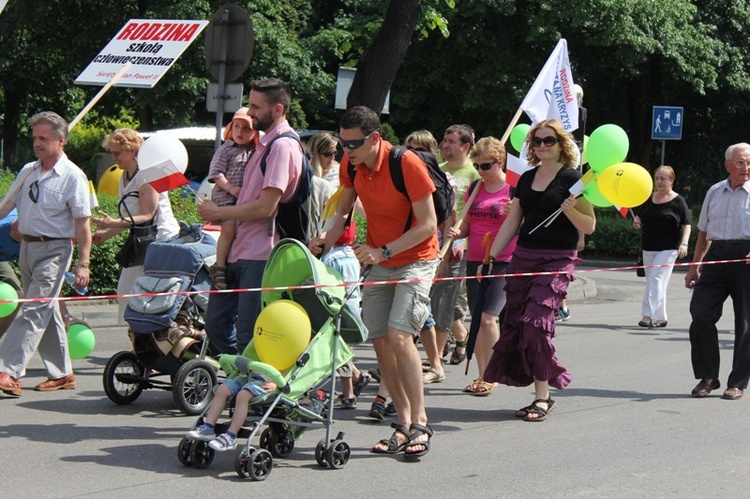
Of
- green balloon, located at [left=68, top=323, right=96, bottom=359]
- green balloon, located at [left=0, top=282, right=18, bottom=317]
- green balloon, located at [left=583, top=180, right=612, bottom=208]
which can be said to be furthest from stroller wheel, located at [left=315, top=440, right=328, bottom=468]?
green balloon, located at [left=583, top=180, right=612, bottom=208]

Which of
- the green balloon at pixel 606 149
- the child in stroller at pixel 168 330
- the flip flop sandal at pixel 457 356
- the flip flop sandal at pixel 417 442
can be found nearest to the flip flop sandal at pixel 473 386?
the flip flop sandal at pixel 457 356

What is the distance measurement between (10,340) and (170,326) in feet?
3.98

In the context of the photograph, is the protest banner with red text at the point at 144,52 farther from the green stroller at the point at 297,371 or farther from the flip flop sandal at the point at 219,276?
the green stroller at the point at 297,371

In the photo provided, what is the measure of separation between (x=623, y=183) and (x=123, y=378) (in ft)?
11.9

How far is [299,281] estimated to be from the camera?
246 inches

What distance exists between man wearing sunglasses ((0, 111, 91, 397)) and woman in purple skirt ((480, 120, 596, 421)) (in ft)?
9.84

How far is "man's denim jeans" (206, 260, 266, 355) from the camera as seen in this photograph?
262 inches

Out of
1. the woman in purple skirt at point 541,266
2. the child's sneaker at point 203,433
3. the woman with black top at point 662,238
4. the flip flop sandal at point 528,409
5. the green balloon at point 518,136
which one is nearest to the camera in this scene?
the child's sneaker at point 203,433

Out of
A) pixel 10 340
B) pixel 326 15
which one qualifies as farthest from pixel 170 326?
pixel 326 15

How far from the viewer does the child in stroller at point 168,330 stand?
7465mm

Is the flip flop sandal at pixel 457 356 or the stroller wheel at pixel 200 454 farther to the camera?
the flip flop sandal at pixel 457 356

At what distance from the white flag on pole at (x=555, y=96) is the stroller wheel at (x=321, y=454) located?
5178 mm

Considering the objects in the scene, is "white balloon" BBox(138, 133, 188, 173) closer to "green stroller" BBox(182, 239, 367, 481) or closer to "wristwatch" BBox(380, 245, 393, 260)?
"green stroller" BBox(182, 239, 367, 481)

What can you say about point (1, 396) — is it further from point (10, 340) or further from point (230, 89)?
point (230, 89)
